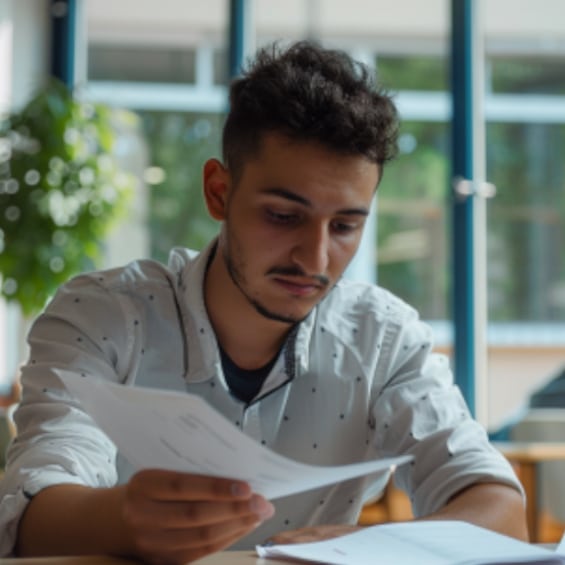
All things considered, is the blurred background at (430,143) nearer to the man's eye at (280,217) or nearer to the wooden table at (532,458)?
the wooden table at (532,458)

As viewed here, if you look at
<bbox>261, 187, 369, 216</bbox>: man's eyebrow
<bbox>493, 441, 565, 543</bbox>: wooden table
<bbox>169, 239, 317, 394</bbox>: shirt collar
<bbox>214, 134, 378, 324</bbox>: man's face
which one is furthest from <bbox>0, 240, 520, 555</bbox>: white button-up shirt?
<bbox>493, 441, 565, 543</bbox>: wooden table

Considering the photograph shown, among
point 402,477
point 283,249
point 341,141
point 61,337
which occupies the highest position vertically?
point 341,141

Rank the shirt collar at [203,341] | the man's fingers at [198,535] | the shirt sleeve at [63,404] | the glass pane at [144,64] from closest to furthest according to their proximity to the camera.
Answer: the man's fingers at [198,535] → the shirt sleeve at [63,404] → the shirt collar at [203,341] → the glass pane at [144,64]

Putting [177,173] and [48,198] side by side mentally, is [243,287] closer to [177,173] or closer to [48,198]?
[48,198]

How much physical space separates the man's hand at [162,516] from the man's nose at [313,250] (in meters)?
0.45

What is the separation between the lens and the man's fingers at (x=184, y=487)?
3.83 feet

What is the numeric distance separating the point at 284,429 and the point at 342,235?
35cm

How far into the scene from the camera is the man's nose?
1617 mm

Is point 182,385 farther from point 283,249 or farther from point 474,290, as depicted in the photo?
point 474,290

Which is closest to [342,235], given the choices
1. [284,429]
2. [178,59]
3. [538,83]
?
[284,429]

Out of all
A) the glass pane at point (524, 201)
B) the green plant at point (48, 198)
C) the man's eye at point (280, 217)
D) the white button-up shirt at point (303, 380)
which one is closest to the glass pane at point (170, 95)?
the green plant at point (48, 198)

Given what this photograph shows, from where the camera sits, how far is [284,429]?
5.96ft

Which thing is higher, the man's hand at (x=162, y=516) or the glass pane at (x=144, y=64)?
the glass pane at (x=144, y=64)

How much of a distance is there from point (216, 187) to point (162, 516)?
74cm
